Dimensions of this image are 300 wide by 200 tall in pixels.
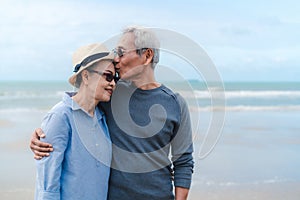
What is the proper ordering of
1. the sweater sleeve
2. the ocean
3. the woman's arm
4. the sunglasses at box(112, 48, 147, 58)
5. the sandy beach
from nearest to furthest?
the woman's arm, the sunglasses at box(112, 48, 147, 58), the sweater sleeve, the ocean, the sandy beach

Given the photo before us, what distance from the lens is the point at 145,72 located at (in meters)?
2.64

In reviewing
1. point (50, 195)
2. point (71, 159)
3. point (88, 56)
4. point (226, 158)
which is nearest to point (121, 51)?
point (88, 56)

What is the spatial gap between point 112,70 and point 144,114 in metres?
0.30

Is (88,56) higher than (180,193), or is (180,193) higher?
(88,56)

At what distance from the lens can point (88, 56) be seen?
2.43 m

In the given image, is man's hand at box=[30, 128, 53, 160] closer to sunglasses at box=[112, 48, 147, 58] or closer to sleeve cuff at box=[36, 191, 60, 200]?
sleeve cuff at box=[36, 191, 60, 200]

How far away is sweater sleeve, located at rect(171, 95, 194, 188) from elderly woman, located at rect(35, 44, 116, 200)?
0.41 meters

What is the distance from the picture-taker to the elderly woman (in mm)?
2363

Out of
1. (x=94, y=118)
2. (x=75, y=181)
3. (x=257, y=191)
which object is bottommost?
(x=257, y=191)

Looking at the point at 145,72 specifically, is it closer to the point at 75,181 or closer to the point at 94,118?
the point at 94,118

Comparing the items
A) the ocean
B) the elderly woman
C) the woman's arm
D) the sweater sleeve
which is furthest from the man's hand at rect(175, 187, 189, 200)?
the woman's arm

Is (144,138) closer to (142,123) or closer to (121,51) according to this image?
(142,123)

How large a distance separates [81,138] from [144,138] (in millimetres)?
358

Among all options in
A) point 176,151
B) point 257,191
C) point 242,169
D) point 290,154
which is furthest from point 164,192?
point 290,154
